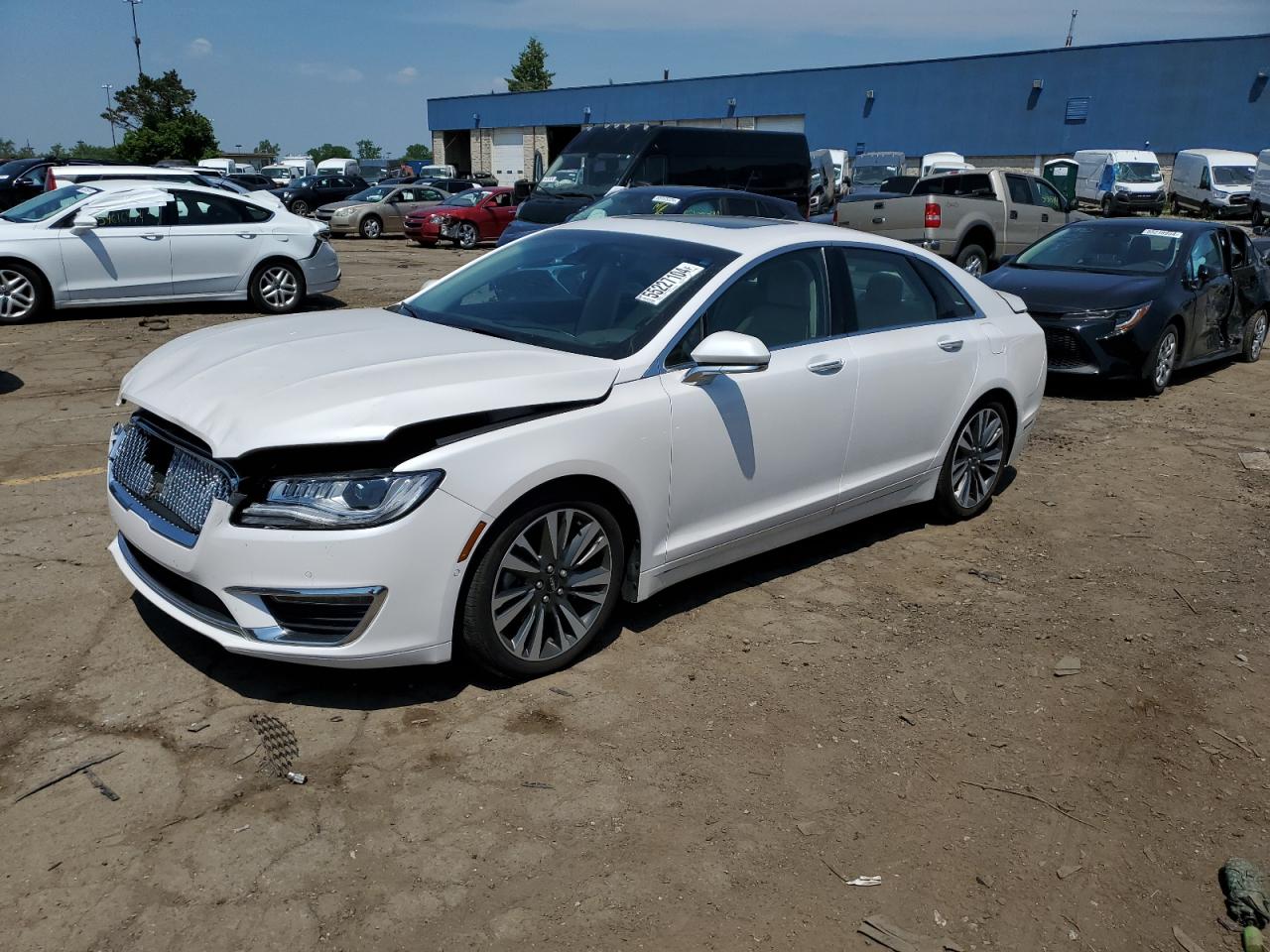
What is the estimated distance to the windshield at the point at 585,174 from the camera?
50.5 feet

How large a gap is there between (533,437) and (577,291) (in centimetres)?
124

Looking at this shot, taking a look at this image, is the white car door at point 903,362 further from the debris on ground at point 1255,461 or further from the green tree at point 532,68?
the green tree at point 532,68

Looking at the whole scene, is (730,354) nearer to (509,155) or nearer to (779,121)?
(779,121)

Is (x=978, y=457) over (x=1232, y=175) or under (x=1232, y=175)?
under

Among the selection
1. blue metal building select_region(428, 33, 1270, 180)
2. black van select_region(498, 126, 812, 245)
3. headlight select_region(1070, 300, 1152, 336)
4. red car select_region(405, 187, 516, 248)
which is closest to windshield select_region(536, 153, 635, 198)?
black van select_region(498, 126, 812, 245)

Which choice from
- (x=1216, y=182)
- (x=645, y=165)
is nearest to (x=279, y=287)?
(x=645, y=165)

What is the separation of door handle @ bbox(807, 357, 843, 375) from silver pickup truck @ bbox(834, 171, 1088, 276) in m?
11.2

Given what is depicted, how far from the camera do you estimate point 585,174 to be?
15.7 m

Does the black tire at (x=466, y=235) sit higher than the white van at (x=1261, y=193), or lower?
lower

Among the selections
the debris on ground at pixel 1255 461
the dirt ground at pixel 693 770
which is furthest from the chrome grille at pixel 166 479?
the debris on ground at pixel 1255 461

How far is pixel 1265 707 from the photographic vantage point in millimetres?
4180

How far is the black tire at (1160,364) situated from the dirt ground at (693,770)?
15.1 ft

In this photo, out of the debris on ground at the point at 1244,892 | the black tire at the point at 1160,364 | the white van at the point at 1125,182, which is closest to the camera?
the debris on ground at the point at 1244,892

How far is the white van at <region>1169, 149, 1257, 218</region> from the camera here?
34688mm
